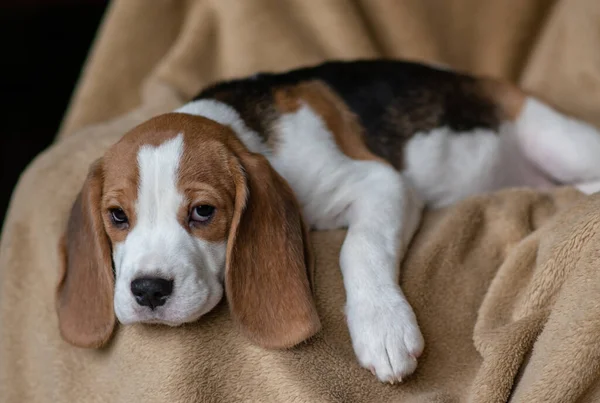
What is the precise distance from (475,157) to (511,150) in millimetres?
250

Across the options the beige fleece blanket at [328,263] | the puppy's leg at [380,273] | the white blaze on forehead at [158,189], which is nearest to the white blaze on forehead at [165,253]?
the white blaze on forehead at [158,189]

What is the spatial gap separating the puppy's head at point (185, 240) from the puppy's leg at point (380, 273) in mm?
138

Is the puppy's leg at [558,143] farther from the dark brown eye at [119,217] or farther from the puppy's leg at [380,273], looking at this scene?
the dark brown eye at [119,217]

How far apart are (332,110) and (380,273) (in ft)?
2.82

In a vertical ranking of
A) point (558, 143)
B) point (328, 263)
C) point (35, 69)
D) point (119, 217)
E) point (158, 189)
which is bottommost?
point (35, 69)

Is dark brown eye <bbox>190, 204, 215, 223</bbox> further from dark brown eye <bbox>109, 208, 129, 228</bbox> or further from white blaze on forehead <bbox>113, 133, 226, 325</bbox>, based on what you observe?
dark brown eye <bbox>109, 208, 129, 228</bbox>

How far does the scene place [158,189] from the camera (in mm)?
2260

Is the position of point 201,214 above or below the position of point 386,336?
above

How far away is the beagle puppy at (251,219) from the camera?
221 cm

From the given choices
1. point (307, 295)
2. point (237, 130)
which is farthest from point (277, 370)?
point (237, 130)

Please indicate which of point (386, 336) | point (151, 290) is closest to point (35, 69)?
point (151, 290)

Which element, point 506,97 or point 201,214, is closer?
point 201,214

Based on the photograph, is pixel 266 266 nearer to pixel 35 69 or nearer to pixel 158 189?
pixel 158 189

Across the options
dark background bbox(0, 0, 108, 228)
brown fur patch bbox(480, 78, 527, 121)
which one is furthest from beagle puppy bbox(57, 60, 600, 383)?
dark background bbox(0, 0, 108, 228)
